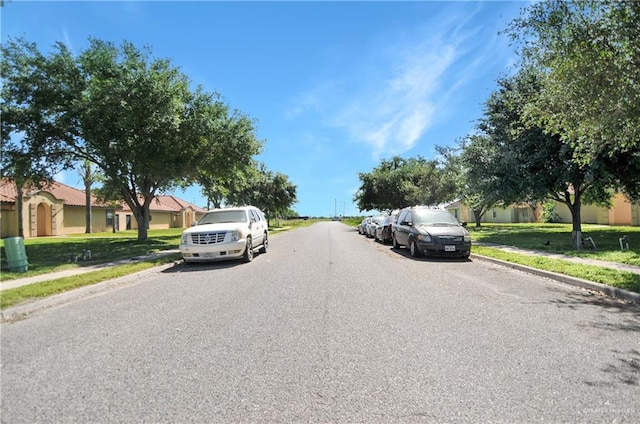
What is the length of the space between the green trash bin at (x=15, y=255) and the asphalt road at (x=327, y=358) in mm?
4578

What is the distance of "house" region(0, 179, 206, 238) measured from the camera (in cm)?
2969

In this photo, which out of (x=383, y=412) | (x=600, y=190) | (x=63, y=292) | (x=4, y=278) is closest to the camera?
(x=383, y=412)

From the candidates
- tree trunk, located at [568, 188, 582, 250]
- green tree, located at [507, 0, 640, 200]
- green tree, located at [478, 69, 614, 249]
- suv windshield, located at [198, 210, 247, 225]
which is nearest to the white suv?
suv windshield, located at [198, 210, 247, 225]

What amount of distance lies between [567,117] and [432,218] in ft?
20.3

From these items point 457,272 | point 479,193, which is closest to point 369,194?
point 479,193

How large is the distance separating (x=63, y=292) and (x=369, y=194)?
4768 cm

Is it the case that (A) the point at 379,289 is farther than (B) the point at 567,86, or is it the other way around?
(B) the point at 567,86

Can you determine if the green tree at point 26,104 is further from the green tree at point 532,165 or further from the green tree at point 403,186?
the green tree at point 403,186

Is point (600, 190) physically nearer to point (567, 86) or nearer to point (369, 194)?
point (567, 86)

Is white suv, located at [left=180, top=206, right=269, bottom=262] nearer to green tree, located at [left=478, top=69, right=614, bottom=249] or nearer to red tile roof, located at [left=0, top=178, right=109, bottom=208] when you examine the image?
green tree, located at [left=478, top=69, right=614, bottom=249]

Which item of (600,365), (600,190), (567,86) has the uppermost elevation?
(567,86)

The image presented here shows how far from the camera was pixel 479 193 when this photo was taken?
66.7 ft

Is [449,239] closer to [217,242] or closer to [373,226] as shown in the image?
[217,242]

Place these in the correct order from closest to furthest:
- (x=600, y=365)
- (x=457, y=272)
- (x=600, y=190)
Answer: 1. (x=600, y=365)
2. (x=457, y=272)
3. (x=600, y=190)
